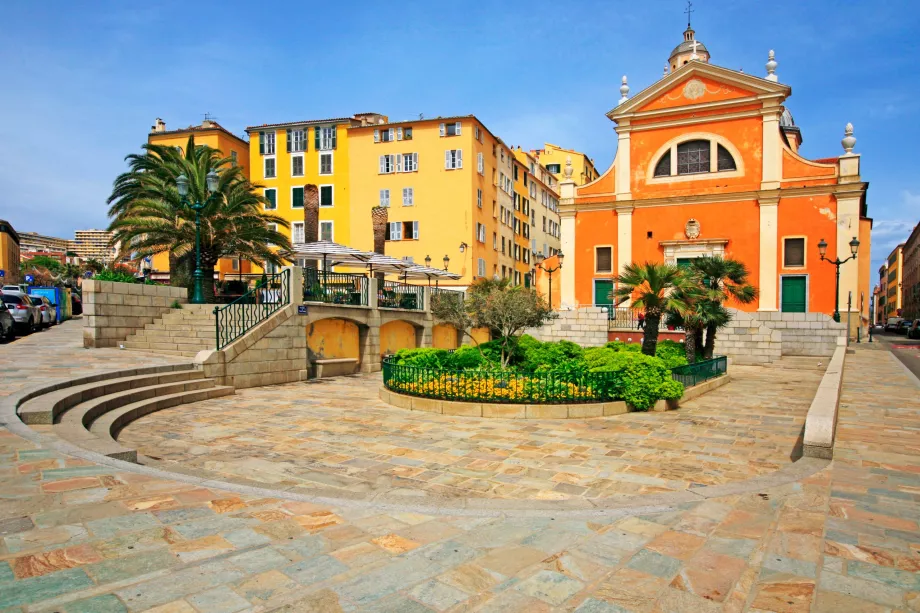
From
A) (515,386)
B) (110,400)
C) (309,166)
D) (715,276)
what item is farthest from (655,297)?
(309,166)

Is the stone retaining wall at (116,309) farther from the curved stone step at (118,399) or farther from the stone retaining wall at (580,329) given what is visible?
the stone retaining wall at (580,329)

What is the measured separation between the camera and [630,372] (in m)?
12.0

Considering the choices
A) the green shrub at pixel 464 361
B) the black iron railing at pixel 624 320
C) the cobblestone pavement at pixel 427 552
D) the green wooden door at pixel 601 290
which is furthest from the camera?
the green wooden door at pixel 601 290

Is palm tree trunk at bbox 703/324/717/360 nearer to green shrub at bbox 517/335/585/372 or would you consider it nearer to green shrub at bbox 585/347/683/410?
green shrub at bbox 517/335/585/372

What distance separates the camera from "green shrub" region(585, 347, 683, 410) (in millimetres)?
11883

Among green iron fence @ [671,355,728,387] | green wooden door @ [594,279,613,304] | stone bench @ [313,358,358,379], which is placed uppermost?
green wooden door @ [594,279,613,304]

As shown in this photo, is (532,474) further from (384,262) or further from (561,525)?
(384,262)

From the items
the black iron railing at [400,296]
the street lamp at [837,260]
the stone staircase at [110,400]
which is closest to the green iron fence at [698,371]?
the stone staircase at [110,400]

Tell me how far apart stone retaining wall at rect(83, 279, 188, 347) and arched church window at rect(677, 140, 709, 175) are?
2807 centimetres

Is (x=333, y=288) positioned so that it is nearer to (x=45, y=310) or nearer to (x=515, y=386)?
(x=515, y=386)

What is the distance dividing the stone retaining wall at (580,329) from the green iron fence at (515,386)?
53.2ft

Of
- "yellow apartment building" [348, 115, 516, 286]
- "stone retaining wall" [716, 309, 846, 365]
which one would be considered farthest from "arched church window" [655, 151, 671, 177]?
"yellow apartment building" [348, 115, 516, 286]

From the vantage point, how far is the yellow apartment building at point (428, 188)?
137 feet

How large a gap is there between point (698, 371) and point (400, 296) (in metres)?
12.6
